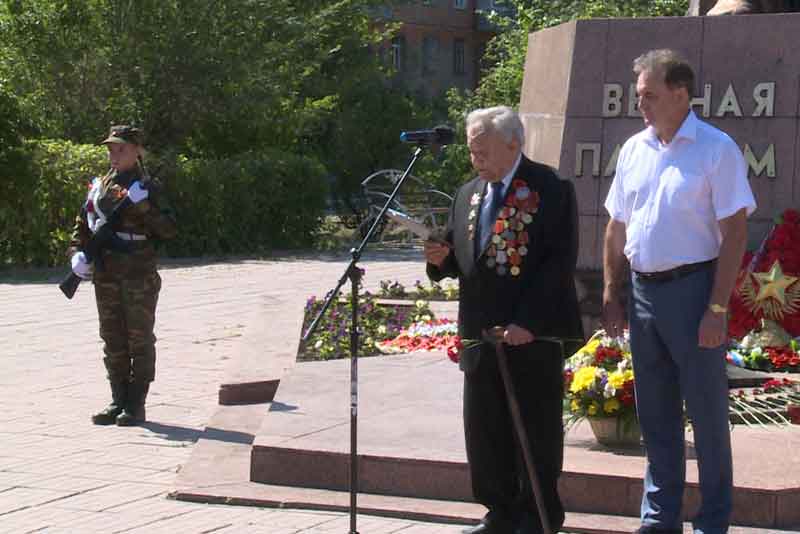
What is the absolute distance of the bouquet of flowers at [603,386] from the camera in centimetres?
623

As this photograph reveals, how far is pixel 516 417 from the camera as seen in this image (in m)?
5.01

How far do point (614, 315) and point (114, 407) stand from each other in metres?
3.92

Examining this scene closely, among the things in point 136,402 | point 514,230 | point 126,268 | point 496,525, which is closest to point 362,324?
point 136,402

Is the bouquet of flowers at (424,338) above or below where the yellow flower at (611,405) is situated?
below

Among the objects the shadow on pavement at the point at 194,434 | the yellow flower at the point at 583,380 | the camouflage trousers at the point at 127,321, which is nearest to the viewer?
the yellow flower at the point at 583,380

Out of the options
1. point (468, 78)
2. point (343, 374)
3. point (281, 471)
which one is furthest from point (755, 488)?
point (468, 78)

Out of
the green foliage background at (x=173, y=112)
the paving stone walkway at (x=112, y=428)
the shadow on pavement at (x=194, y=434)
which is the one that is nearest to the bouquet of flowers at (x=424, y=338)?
the paving stone walkway at (x=112, y=428)

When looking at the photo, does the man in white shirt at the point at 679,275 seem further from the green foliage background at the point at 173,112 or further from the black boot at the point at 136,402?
the green foliage background at the point at 173,112

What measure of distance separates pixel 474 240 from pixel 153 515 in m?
1.95

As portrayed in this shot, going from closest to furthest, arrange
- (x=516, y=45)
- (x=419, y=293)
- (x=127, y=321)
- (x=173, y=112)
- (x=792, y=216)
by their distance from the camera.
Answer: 1. (x=127, y=321)
2. (x=792, y=216)
3. (x=419, y=293)
4. (x=173, y=112)
5. (x=516, y=45)

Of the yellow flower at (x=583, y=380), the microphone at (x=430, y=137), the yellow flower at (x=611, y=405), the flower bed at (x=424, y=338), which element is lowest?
the flower bed at (x=424, y=338)

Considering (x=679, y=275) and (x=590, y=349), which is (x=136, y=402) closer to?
(x=590, y=349)

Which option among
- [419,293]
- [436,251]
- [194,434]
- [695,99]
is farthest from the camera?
[419,293]

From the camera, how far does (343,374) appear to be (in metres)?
8.27
